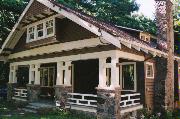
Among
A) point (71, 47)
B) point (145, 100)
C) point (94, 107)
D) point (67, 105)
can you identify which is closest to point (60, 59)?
point (71, 47)

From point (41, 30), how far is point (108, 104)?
306 inches

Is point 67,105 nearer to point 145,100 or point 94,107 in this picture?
point 94,107

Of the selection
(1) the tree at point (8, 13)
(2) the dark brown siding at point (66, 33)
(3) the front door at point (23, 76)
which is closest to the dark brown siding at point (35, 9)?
(2) the dark brown siding at point (66, 33)

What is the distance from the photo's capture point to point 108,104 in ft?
40.5

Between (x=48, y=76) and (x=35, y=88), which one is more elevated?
(x=48, y=76)

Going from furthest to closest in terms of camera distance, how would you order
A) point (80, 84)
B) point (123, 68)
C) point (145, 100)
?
1. point (80, 84)
2. point (123, 68)
3. point (145, 100)

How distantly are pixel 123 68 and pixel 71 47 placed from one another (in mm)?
4013

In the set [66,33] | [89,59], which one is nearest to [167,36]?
[89,59]

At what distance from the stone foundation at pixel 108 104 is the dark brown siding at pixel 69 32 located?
3337mm

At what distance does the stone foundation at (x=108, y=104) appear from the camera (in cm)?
1214

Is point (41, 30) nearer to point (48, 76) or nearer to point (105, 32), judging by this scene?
point (48, 76)

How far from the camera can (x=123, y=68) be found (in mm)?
16594

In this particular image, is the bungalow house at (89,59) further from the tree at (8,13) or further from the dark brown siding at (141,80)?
the tree at (8,13)

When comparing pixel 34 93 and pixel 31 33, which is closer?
pixel 34 93
